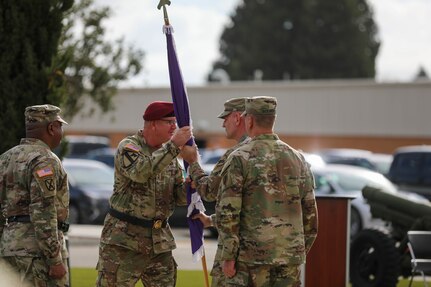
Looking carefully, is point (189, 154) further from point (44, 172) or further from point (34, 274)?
point (34, 274)

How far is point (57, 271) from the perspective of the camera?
8539 millimetres

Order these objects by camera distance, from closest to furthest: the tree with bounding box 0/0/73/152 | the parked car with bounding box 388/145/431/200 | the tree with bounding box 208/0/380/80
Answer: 1. the tree with bounding box 0/0/73/152
2. the parked car with bounding box 388/145/431/200
3. the tree with bounding box 208/0/380/80

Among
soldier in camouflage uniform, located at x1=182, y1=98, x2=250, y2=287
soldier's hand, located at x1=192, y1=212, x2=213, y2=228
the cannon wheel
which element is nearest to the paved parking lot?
the cannon wheel

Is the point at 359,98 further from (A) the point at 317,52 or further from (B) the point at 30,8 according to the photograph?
(B) the point at 30,8

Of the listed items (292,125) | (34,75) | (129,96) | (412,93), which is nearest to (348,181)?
(34,75)

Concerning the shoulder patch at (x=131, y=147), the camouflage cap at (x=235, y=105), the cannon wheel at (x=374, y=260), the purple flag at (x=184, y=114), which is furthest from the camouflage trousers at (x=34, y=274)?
the cannon wheel at (x=374, y=260)

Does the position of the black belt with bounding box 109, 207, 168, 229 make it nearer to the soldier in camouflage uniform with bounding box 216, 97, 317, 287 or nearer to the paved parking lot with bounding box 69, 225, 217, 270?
the soldier in camouflage uniform with bounding box 216, 97, 317, 287

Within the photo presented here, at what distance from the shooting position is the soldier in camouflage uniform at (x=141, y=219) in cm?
888

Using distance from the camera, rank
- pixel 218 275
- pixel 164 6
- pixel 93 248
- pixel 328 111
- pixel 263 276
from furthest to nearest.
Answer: pixel 328 111 < pixel 93 248 < pixel 164 6 < pixel 218 275 < pixel 263 276

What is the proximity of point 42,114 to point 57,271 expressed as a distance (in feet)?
4.03

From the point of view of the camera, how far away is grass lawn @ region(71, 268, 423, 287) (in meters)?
14.1

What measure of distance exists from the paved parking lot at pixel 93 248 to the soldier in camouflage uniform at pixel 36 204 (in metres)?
7.14

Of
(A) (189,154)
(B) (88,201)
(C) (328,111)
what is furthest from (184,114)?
(C) (328,111)

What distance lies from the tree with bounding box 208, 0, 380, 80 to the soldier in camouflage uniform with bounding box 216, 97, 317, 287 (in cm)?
7508
